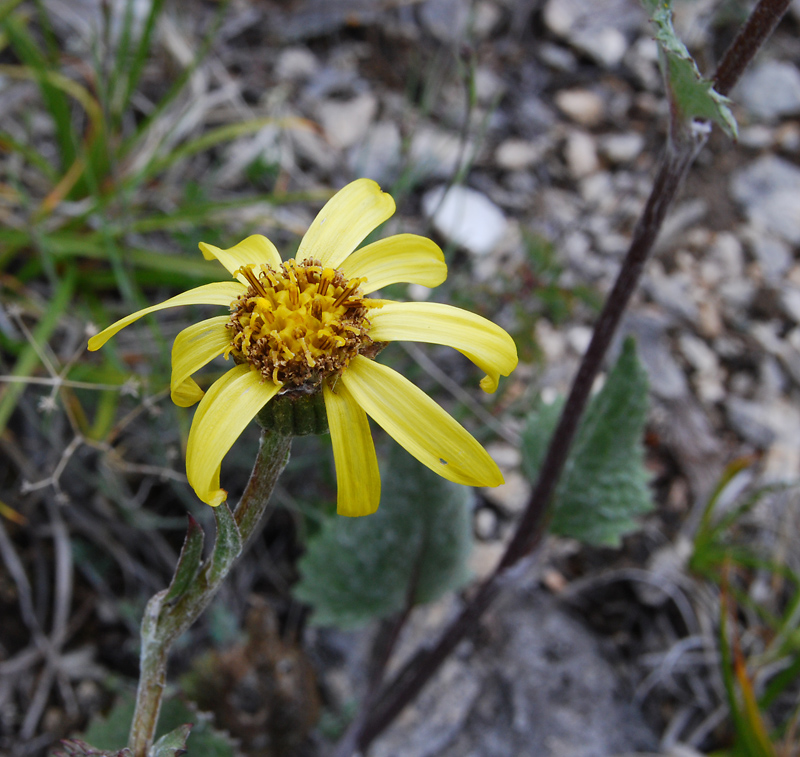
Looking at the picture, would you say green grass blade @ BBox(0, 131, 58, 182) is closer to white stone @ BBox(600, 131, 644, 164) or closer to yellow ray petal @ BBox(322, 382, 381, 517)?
yellow ray petal @ BBox(322, 382, 381, 517)

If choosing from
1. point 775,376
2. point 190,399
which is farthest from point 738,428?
point 190,399

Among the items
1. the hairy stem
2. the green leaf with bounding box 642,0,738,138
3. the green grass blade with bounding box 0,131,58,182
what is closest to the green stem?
the hairy stem

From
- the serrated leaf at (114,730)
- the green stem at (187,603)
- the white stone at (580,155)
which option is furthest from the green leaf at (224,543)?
the white stone at (580,155)

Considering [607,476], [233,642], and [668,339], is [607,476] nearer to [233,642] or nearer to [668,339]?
[233,642]

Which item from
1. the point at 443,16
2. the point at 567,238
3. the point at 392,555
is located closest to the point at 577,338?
the point at 567,238

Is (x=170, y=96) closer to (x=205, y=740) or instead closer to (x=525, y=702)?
(x=205, y=740)
